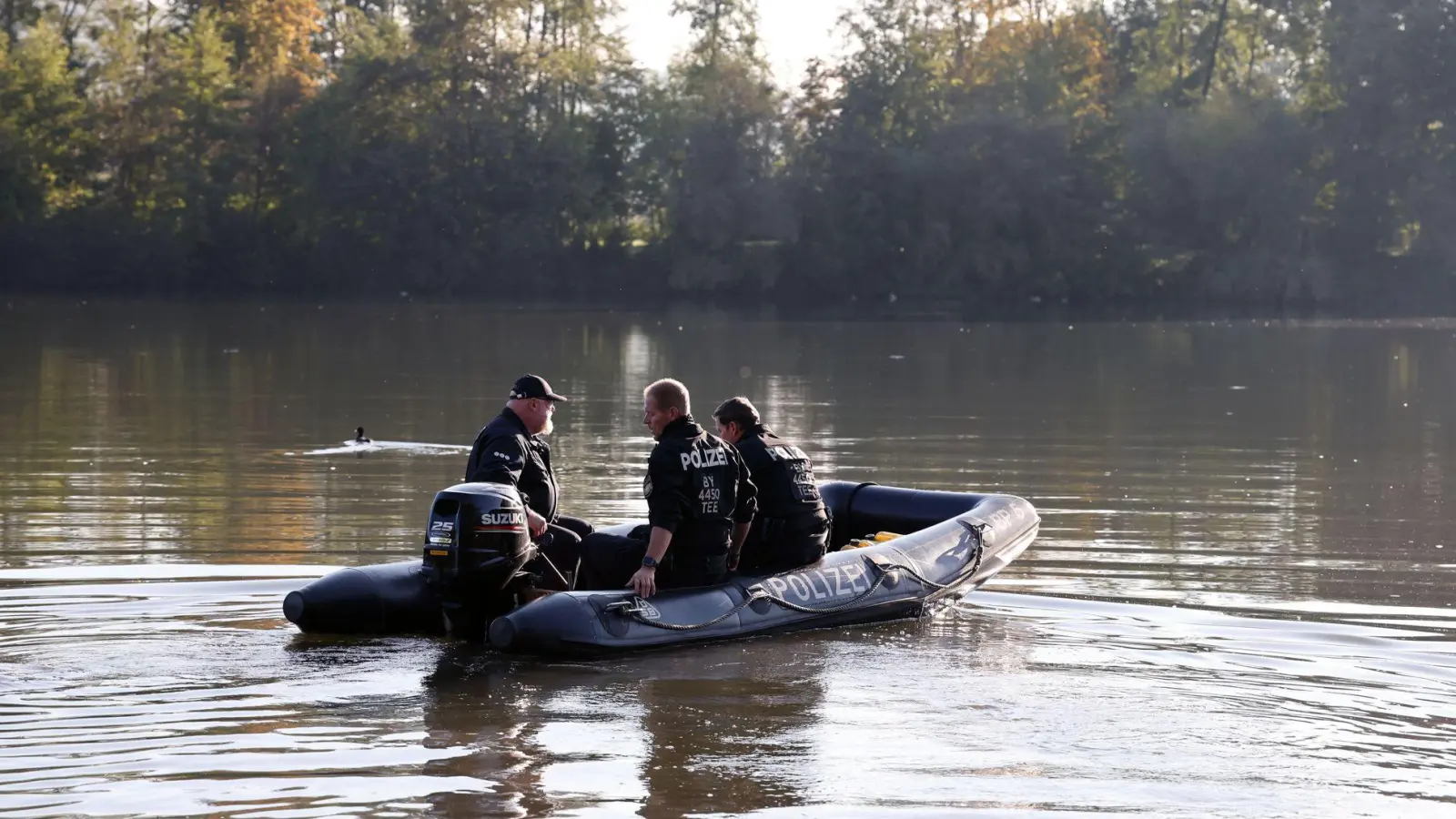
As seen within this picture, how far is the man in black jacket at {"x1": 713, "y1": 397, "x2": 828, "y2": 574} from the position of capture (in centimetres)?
909

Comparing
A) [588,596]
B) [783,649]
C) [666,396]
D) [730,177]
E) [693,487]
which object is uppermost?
[730,177]

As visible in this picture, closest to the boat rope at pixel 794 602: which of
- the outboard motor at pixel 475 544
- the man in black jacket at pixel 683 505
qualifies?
the man in black jacket at pixel 683 505

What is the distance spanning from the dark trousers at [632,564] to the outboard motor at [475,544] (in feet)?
2.35

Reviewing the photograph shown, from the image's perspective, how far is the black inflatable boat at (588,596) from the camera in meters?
8.16

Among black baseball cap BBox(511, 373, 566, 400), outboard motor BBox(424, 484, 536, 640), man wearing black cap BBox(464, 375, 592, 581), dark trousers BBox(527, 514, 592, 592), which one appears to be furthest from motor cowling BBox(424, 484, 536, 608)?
dark trousers BBox(527, 514, 592, 592)

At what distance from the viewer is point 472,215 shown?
5659cm

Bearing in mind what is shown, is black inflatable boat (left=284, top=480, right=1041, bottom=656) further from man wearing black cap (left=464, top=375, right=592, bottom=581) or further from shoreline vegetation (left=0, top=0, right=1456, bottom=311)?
shoreline vegetation (left=0, top=0, right=1456, bottom=311)

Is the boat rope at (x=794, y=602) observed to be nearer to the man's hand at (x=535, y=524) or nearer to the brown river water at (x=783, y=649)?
the brown river water at (x=783, y=649)

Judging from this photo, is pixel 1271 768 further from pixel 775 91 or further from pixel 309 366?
pixel 775 91

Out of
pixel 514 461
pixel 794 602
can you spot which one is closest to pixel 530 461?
pixel 514 461

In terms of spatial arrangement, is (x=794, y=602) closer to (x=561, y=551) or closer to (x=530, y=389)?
(x=561, y=551)

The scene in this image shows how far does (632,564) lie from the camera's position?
9.02 meters

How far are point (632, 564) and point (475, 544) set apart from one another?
1.10 meters

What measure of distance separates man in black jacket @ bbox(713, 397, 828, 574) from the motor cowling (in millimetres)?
1239
